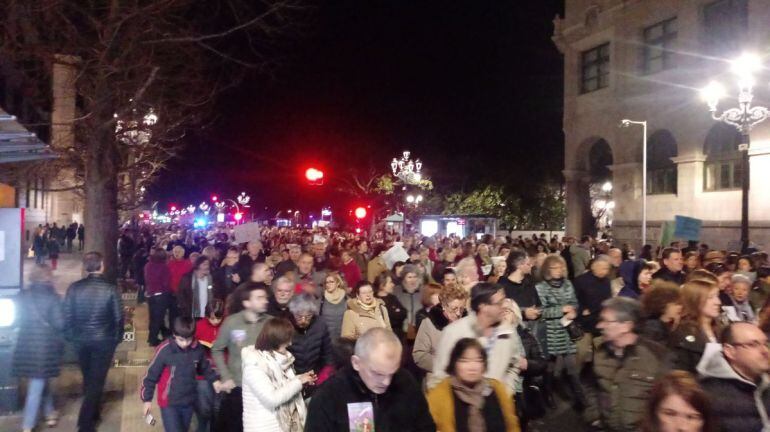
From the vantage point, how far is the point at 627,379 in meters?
4.50

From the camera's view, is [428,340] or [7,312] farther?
[7,312]

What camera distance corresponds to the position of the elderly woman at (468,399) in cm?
378

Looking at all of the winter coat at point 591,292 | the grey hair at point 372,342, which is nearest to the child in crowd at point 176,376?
the grey hair at point 372,342

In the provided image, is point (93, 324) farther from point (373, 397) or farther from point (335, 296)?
point (373, 397)

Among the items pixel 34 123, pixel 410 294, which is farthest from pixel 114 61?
pixel 410 294

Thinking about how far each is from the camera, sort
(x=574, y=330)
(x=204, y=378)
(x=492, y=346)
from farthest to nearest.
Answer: (x=574, y=330)
(x=204, y=378)
(x=492, y=346)

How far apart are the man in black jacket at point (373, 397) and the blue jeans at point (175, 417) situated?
Answer: 281cm

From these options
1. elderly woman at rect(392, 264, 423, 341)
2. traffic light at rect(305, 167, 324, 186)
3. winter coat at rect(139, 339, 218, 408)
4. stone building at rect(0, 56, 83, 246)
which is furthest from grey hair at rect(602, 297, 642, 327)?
traffic light at rect(305, 167, 324, 186)

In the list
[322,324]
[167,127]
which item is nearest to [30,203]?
[167,127]

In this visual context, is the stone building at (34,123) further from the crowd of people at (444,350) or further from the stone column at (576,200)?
the stone column at (576,200)

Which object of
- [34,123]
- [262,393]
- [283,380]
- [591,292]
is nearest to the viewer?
[262,393]

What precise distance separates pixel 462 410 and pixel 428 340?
8.29ft

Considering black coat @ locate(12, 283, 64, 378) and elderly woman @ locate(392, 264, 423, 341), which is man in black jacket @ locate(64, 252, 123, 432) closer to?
black coat @ locate(12, 283, 64, 378)

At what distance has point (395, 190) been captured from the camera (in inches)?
1865
